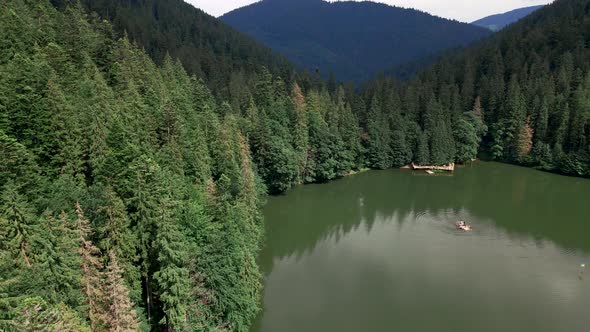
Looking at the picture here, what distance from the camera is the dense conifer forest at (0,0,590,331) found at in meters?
19.2

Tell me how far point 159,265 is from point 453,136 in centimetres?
7175

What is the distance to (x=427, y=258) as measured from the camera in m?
42.9

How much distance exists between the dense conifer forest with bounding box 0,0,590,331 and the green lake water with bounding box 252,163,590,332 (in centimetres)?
440

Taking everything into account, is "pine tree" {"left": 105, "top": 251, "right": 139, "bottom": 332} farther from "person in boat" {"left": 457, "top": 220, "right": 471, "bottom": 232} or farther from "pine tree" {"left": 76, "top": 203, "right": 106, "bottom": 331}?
"person in boat" {"left": 457, "top": 220, "right": 471, "bottom": 232}

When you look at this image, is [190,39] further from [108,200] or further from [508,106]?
[108,200]

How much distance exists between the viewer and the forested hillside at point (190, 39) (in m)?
95.9

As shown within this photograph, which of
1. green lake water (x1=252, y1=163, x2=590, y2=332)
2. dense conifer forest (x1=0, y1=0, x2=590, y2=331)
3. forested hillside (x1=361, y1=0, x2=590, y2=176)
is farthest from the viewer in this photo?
forested hillside (x1=361, y1=0, x2=590, y2=176)

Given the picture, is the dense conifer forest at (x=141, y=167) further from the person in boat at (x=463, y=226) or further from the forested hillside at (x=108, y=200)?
the person in boat at (x=463, y=226)

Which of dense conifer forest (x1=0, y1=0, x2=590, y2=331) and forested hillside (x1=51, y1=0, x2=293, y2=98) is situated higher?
forested hillside (x1=51, y1=0, x2=293, y2=98)

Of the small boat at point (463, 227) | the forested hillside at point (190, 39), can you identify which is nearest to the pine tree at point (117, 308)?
the small boat at point (463, 227)

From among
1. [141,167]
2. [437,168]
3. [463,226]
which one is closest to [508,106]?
[437,168]

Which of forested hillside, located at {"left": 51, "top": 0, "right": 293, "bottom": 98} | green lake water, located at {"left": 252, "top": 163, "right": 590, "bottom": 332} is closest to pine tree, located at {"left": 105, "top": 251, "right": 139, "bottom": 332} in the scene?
green lake water, located at {"left": 252, "top": 163, "right": 590, "bottom": 332}

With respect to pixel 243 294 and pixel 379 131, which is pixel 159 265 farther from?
pixel 379 131

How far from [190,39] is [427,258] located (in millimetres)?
106172
